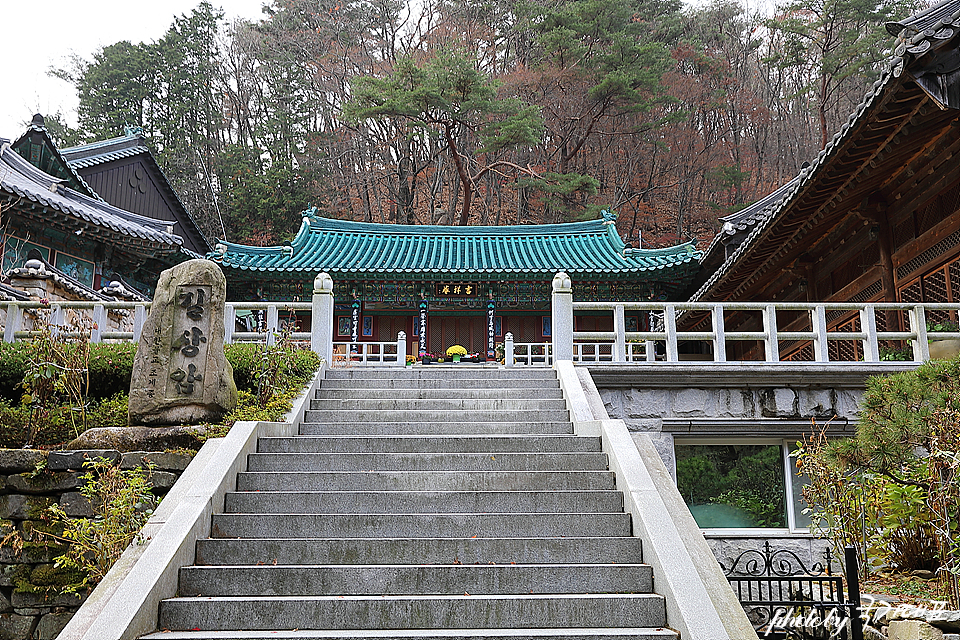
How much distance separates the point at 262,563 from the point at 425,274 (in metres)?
15.9

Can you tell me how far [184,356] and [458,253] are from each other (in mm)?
16204

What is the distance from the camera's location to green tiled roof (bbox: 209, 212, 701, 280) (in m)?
21.1

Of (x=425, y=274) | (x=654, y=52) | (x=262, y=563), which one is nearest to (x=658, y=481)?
(x=262, y=563)

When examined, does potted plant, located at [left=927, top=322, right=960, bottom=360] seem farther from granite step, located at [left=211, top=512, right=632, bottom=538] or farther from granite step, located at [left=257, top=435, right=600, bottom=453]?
granite step, located at [left=211, top=512, right=632, bottom=538]

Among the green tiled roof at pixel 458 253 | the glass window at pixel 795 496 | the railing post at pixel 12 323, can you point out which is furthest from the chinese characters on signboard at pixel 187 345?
the green tiled roof at pixel 458 253

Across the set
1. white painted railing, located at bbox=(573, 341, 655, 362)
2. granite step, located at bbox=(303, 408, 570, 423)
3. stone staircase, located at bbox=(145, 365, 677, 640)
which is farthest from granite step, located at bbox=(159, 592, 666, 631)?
white painted railing, located at bbox=(573, 341, 655, 362)

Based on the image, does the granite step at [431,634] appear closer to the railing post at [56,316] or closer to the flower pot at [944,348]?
the railing post at [56,316]

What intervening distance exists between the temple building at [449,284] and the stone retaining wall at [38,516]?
14103 mm

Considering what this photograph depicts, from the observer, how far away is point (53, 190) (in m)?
19.8

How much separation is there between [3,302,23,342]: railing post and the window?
10.0 m

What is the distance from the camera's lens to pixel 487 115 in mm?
30969

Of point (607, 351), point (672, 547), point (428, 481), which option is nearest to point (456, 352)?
point (607, 351)

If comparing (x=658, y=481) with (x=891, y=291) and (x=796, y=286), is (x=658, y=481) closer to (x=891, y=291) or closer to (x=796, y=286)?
(x=891, y=291)

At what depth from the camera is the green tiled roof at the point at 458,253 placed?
69.2 ft
